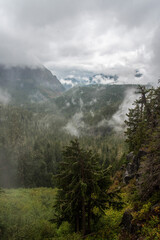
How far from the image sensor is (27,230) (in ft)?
42.3

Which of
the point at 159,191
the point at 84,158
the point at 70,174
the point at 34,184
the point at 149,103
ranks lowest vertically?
the point at 34,184

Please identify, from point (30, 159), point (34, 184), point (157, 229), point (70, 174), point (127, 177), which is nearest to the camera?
point (157, 229)

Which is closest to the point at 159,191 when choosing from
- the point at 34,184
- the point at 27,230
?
the point at 27,230

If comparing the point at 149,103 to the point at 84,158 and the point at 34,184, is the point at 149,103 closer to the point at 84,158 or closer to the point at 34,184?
the point at 84,158

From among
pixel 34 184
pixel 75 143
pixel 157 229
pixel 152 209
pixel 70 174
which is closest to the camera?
pixel 157 229

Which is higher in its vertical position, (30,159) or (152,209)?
(30,159)

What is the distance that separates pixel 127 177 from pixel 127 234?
617 inches

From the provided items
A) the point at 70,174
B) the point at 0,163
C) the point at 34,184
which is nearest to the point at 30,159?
the point at 34,184

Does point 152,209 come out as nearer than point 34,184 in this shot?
Yes

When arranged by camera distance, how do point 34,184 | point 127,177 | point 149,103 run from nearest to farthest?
point 149,103 < point 127,177 < point 34,184

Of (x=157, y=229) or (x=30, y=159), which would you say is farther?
(x=30, y=159)

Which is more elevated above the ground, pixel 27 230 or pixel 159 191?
pixel 159 191

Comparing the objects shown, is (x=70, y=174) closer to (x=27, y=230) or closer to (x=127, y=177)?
(x=27, y=230)

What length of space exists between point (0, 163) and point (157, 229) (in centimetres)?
6931
